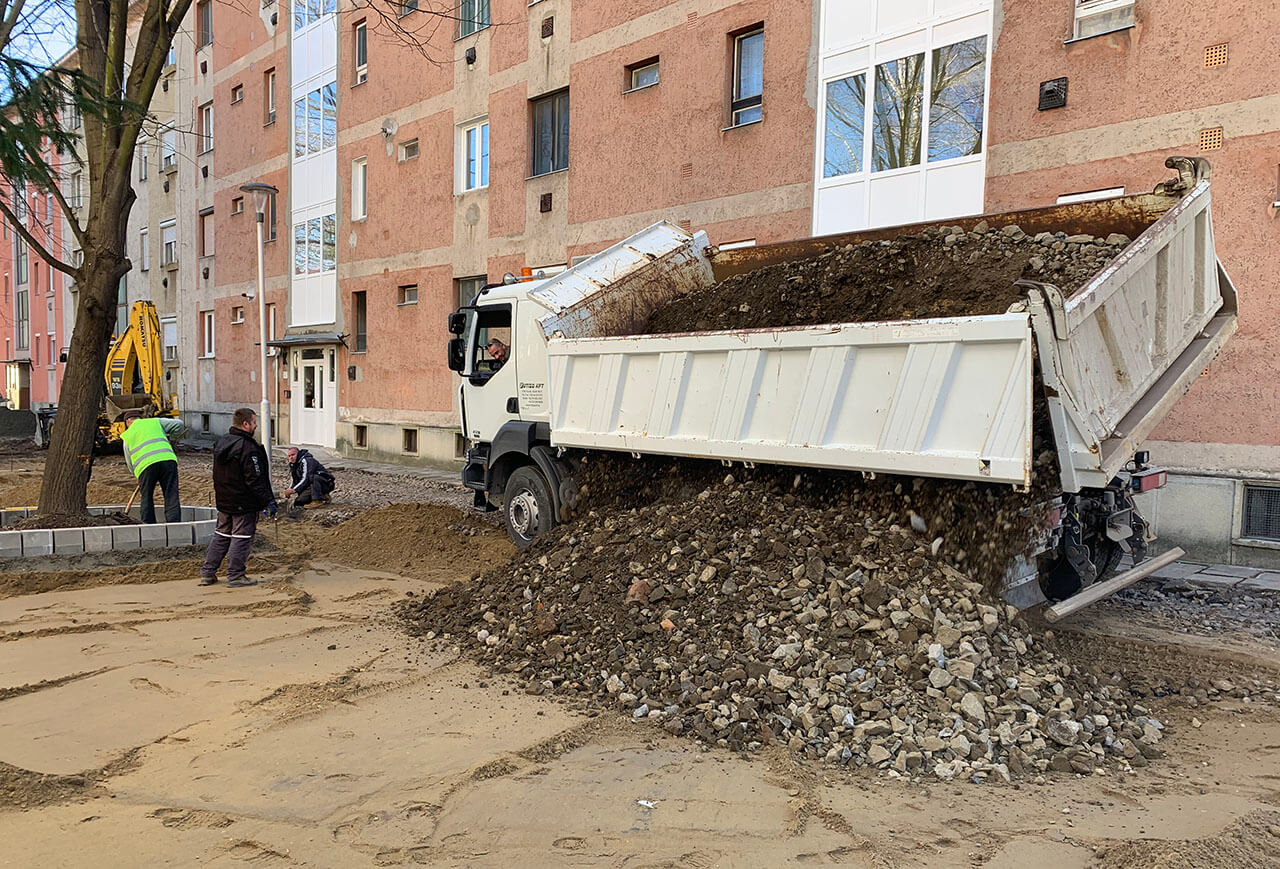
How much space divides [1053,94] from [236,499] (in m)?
8.77

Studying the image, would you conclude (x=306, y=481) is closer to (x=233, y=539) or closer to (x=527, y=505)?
(x=233, y=539)

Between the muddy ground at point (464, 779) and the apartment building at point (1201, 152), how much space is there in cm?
276

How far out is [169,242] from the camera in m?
28.1

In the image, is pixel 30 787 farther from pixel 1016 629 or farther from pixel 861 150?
pixel 861 150

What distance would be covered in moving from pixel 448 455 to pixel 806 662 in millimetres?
13357

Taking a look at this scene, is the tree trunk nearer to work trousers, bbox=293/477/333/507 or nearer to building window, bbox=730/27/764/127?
work trousers, bbox=293/477/333/507

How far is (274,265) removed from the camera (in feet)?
74.5

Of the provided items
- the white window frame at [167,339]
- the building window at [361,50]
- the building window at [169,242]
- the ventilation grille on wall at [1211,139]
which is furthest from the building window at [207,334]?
the ventilation grille on wall at [1211,139]

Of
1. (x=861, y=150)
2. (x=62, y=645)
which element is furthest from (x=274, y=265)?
(x=62, y=645)

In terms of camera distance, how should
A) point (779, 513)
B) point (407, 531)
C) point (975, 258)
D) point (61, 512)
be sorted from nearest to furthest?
point (779, 513)
point (975, 258)
point (61, 512)
point (407, 531)

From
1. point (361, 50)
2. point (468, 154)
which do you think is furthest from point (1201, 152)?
point (361, 50)

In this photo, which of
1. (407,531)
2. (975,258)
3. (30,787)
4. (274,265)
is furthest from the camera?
(274,265)

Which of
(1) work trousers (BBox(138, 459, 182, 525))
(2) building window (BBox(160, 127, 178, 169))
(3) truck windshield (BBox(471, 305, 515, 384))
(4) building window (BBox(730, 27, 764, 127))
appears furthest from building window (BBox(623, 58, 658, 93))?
(2) building window (BBox(160, 127, 178, 169))

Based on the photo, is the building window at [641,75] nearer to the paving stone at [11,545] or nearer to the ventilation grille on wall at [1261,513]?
the ventilation grille on wall at [1261,513]
